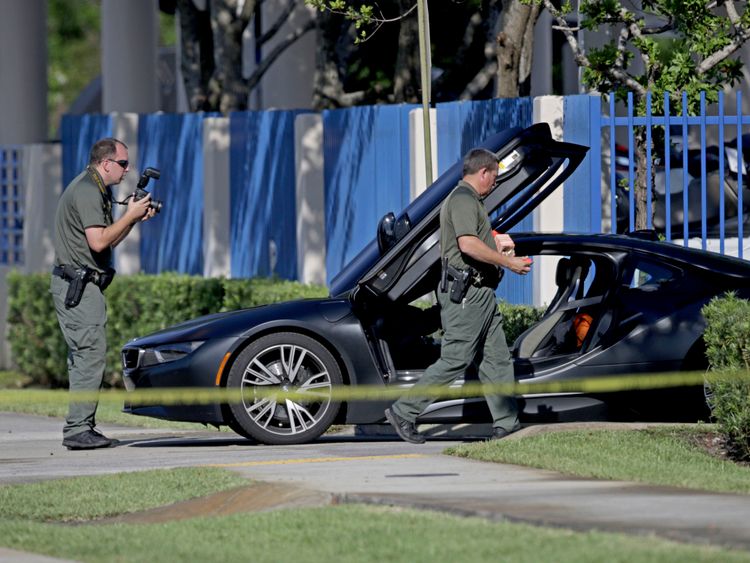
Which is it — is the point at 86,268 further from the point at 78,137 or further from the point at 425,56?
the point at 78,137

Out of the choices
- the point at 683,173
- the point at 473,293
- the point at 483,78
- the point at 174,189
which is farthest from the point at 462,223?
the point at 174,189

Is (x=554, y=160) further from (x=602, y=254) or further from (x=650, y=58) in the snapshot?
(x=650, y=58)

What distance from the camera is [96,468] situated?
379 inches

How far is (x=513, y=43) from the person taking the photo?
1441 cm

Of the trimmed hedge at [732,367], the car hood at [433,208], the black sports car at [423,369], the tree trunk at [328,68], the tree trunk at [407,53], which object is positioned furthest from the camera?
the tree trunk at [328,68]

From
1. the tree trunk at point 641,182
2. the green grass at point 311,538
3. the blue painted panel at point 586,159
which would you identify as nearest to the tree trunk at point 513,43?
the blue painted panel at point 586,159

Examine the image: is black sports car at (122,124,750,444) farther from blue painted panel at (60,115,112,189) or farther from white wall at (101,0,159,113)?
white wall at (101,0,159,113)

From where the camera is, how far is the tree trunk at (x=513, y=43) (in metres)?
14.4

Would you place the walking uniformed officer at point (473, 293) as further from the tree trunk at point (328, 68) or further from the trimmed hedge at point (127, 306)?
the tree trunk at point (328, 68)

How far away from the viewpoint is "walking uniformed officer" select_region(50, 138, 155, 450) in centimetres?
1043

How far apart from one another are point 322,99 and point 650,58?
22.3 feet

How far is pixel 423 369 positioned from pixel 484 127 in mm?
4037

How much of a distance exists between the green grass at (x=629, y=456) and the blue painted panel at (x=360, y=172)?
568 centimetres

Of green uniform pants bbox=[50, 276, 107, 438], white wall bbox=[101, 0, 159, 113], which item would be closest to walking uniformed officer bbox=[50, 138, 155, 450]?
green uniform pants bbox=[50, 276, 107, 438]
